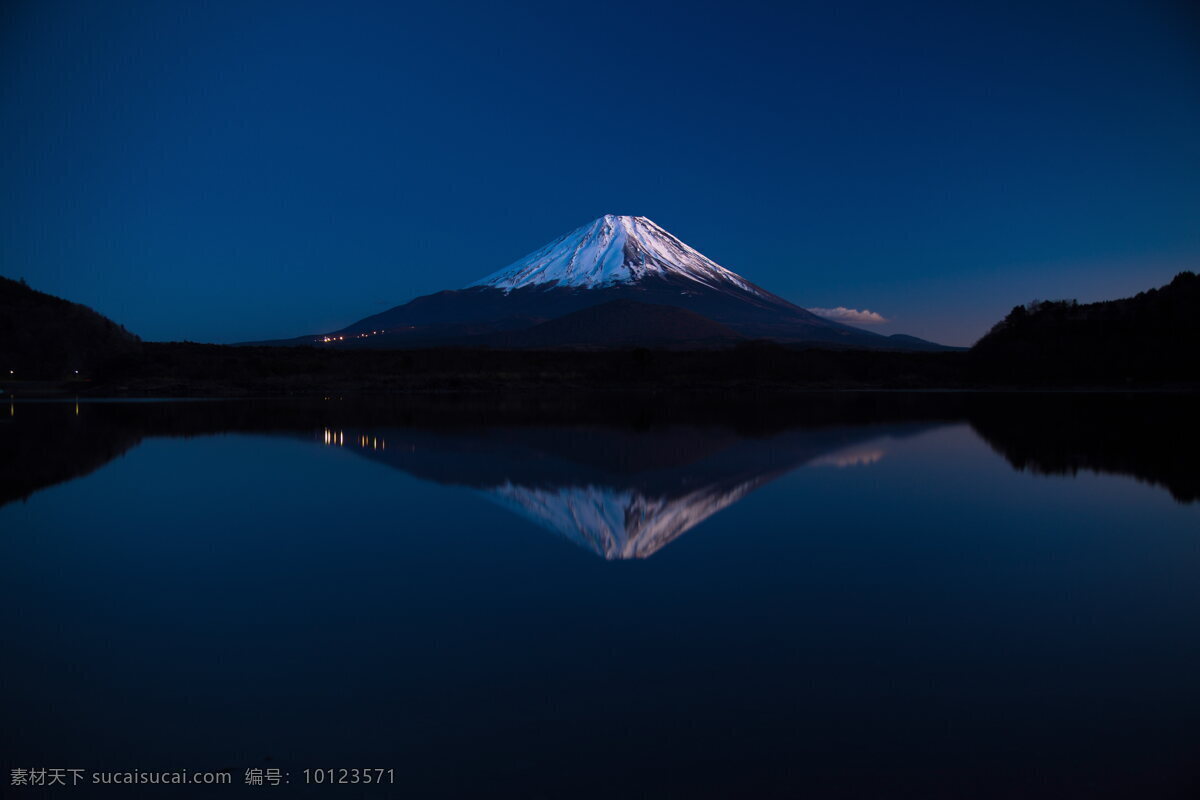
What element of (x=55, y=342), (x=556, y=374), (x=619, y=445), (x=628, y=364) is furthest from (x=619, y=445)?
(x=55, y=342)

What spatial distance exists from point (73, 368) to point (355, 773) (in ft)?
210

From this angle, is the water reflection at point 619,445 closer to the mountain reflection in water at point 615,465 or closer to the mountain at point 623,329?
the mountain reflection in water at point 615,465

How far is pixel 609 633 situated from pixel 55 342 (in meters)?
65.1

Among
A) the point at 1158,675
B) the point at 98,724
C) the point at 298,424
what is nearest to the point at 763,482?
the point at 1158,675

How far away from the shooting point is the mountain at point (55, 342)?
5588 cm

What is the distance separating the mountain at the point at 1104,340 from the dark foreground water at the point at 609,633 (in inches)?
2038

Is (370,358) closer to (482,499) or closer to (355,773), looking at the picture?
(482,499)

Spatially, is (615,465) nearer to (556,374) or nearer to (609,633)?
(609,633)

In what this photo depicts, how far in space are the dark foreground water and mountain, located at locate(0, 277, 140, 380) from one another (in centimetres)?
5130

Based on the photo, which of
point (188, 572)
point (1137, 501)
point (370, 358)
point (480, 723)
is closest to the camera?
point (480, 723)

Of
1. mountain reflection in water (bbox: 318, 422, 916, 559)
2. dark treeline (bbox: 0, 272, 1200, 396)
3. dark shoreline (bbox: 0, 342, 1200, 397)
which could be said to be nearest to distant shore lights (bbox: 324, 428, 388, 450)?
mountain reflection in water (bbox: 318, 422, 916, 559)

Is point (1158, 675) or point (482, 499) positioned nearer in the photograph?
point (1158, 675)

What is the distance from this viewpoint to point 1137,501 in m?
10.7

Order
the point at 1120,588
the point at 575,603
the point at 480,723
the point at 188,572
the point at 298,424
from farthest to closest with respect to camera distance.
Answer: the point at 298,424 < the point at 188,572 < the point at 1120,588 < the point at 575,603 < the point at 480,723
